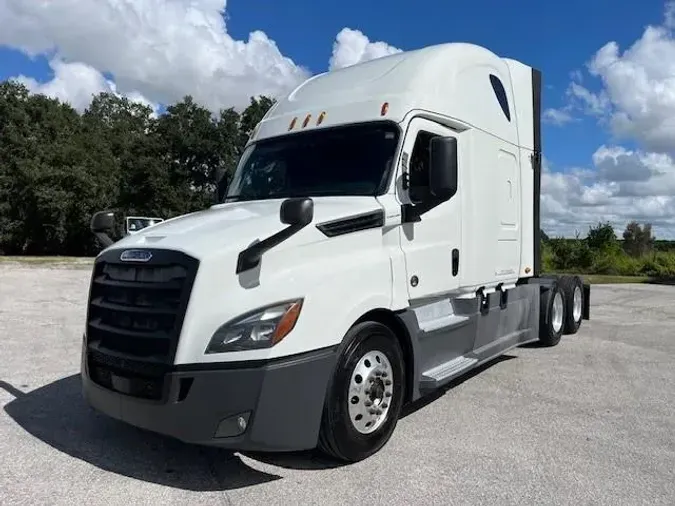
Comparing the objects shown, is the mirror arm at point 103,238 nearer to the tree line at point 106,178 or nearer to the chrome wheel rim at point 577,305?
the chrome wheel rim at point 577,305

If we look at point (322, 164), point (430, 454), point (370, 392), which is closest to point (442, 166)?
point (322, 164)

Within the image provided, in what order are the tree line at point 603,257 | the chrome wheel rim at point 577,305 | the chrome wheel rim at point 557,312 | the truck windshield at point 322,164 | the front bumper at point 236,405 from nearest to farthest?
1. the front bumper at point 236,405
2. the truck windshield at point 322,164
3. the chrome wheel rim at point 557,312
4. the chrome wheel rim at point 577,305
5. the tree line at point 603,257

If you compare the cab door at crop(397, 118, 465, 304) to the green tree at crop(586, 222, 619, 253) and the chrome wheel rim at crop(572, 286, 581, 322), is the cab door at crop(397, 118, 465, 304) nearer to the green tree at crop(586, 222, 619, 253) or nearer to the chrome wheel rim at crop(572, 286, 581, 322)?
the chrome wheel rim at crop(572, 286, 581, 322)

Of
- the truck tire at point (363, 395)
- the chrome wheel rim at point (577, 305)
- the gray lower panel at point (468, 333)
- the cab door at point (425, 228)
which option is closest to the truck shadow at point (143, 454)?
the truck tire at point (363, 395)

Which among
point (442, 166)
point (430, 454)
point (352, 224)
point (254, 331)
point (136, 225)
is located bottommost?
point (430, 454)

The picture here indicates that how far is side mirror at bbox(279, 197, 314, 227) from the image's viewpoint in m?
3.92

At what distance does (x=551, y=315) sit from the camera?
8.81 m

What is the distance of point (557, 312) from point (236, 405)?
267 inches

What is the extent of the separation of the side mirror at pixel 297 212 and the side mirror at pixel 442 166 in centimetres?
132

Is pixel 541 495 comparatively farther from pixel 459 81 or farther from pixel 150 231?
pixel 459 81

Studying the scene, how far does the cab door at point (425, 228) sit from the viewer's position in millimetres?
5098

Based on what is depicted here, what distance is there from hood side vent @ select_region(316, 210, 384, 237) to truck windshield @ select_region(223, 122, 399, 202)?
308 millimetres

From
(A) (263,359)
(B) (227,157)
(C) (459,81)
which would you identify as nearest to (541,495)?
(A) (263,359)

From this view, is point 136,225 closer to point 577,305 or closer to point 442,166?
point 442,166
